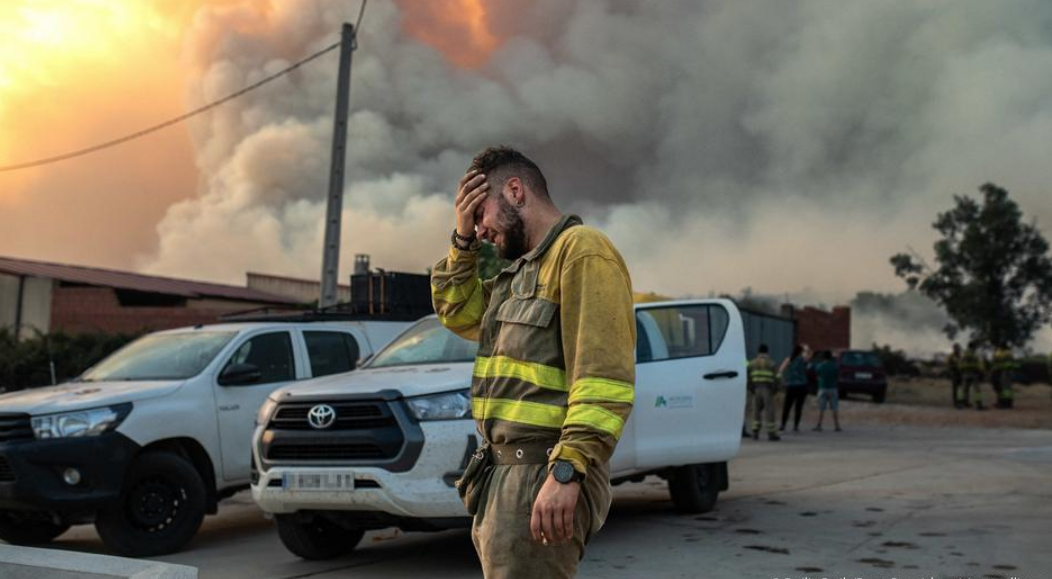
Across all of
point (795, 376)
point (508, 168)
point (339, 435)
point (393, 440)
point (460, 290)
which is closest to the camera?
point (508, 168)

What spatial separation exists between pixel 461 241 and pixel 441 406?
3.91 meters

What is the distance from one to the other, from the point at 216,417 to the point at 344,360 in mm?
1662

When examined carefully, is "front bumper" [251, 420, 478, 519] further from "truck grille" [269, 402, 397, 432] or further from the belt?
the belt

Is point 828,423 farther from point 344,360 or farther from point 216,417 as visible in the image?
point 216,417

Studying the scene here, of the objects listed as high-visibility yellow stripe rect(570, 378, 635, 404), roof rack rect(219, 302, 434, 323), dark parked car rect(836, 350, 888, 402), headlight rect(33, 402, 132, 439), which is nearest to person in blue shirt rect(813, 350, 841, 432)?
dark parked car rect(836, 350, 888, 402)

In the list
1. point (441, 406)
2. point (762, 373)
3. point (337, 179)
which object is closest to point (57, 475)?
point (441, 406)

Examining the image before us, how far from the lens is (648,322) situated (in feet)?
31.5

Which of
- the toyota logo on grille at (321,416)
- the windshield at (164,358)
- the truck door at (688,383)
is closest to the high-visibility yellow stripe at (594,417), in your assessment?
the toyota logo on grille at (321,416)

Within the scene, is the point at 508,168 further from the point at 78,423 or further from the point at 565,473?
the point at 78,423

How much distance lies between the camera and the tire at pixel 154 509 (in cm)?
823

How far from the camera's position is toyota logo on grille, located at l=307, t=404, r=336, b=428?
753 centimetres

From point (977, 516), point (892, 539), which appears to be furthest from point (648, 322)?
point (977, 516)

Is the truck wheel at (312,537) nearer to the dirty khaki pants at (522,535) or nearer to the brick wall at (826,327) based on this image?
the dirty khaki pants at (522,535)

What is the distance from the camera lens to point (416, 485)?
7164mm
